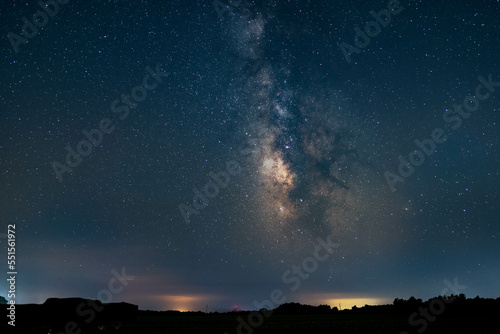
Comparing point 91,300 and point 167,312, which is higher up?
point 167,312

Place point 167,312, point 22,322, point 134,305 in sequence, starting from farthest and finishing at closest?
point 167,312 < point 134,305 < point 22,322

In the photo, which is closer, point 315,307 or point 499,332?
point 499,332

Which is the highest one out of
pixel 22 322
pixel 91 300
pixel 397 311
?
→ pixel 397 311

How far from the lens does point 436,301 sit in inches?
2719

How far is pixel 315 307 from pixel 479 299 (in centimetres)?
3364

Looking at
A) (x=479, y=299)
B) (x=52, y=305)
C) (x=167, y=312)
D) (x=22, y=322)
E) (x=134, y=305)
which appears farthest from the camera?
(x=167, y=312)

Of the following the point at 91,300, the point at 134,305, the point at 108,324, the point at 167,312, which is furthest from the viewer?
the point at 167,312

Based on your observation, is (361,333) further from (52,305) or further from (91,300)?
(52,305)

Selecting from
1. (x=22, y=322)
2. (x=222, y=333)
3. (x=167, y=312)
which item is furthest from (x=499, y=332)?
(x=167, y=312)

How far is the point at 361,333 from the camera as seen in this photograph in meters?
21.4

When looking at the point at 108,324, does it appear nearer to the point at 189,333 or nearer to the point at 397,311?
the point at 189,333

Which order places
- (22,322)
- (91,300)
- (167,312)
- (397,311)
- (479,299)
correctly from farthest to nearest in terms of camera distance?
(167,312) < (397,311) < (479,299) < (91,300) < (22,322)

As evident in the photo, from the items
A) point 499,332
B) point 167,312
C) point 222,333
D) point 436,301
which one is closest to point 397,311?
point 436,301

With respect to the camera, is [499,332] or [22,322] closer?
[22,322]
